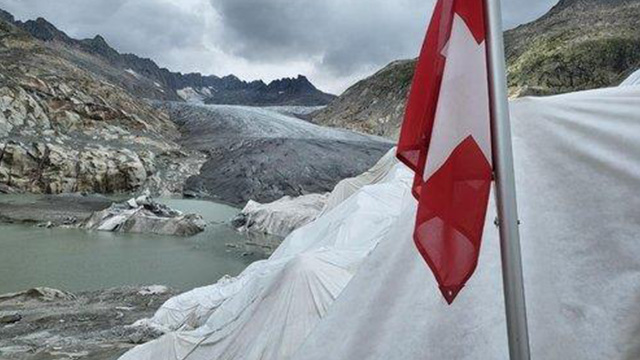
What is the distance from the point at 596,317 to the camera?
3.14 metres

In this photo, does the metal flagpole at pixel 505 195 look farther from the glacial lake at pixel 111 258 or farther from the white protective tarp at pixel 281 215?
the white protective tarp at pixel 281 215

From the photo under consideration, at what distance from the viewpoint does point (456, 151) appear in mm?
2467

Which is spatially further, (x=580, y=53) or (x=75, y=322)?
(x=580, y=53)

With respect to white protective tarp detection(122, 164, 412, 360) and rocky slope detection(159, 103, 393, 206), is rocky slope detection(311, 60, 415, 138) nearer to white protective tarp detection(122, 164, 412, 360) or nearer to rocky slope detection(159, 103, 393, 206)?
rocky slope detection(159, 103, 393, 206)

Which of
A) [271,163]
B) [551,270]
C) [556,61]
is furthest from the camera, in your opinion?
[556,61]

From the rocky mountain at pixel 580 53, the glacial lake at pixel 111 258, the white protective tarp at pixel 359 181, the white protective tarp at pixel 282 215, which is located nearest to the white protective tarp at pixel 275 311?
the white protective tarp at pixel 359 181

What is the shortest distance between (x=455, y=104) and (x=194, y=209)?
44554 millimetres

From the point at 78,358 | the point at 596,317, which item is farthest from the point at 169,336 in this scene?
the point at 596,317

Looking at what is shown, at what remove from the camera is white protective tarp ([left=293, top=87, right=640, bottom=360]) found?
10.3 ft

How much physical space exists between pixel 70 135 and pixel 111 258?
3487cm

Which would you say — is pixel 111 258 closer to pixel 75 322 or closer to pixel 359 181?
pixel 359 181

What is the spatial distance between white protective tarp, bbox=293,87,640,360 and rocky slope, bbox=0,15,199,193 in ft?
169

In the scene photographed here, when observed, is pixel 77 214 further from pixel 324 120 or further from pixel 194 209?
pixel 324 120

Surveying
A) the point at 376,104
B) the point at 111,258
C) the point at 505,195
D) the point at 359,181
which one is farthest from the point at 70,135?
the point at 505,195
